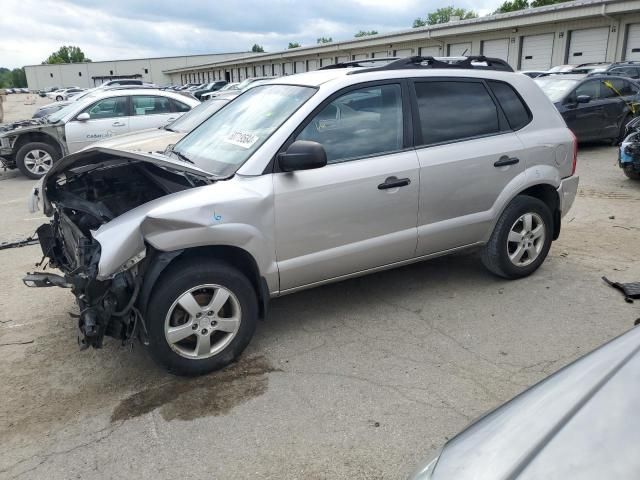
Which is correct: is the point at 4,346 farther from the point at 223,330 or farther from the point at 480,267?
the point at 480,267

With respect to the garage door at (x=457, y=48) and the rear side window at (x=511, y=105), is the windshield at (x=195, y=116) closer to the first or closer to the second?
the rear side window at (x=511, y=105)

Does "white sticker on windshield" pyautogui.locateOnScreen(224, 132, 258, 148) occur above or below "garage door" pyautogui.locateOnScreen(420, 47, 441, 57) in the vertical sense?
below

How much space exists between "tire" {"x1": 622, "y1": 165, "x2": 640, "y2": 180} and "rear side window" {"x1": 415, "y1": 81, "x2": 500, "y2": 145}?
5.62m

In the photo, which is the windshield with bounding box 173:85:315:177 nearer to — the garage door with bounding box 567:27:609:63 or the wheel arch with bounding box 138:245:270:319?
the wheel arch with bounding box 138:245:270:319

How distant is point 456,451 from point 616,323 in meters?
3.07

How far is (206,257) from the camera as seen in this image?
11.7 ft

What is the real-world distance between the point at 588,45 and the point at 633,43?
7.48 feet

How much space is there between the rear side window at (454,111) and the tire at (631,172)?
5.62 meters

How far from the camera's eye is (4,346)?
4125 mm

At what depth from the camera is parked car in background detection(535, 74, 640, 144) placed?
12.0 metres

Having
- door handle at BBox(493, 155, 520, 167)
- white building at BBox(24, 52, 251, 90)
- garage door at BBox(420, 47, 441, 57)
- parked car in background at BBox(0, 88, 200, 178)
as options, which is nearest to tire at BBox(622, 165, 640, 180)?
door handle at BBox(493, 155, 520, 167)

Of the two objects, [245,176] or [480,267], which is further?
[480,267]

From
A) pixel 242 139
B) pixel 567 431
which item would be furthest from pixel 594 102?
pixel 567 431

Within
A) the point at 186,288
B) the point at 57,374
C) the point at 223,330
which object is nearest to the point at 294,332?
→ the point at 223,330
